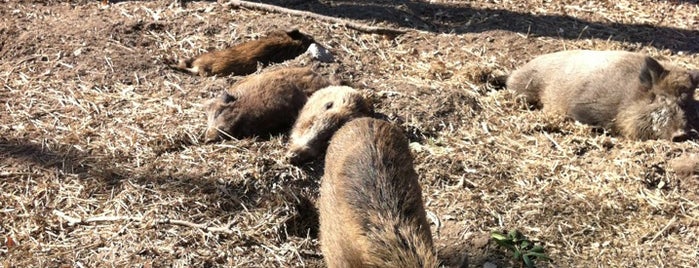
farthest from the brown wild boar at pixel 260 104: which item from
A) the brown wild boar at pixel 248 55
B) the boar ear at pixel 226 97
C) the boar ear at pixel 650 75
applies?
the boar ear at pixel 650 75

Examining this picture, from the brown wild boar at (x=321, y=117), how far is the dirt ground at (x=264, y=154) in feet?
0.39

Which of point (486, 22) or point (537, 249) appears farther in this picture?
point (486, 22)

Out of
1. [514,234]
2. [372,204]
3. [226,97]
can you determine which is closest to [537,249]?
[514,234]

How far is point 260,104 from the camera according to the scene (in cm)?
584

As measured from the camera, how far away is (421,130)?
233 inches

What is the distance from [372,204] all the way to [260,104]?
7.41 feet

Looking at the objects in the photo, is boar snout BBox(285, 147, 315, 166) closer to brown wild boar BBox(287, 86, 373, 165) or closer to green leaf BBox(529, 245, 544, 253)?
brown wild boar BBox(287, 86, 373, 165)

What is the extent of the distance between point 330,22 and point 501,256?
11.6ft

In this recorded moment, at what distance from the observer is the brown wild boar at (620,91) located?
621cm

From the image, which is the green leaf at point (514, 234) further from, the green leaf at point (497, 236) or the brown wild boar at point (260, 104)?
the brown wild boar at point (260, 104)

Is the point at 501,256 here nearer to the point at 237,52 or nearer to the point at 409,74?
the point at 409,74

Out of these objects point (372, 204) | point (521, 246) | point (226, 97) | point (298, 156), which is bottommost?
point (521, 246)

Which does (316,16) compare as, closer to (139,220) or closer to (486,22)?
(486,22)

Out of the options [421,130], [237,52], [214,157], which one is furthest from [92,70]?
[421,130]
